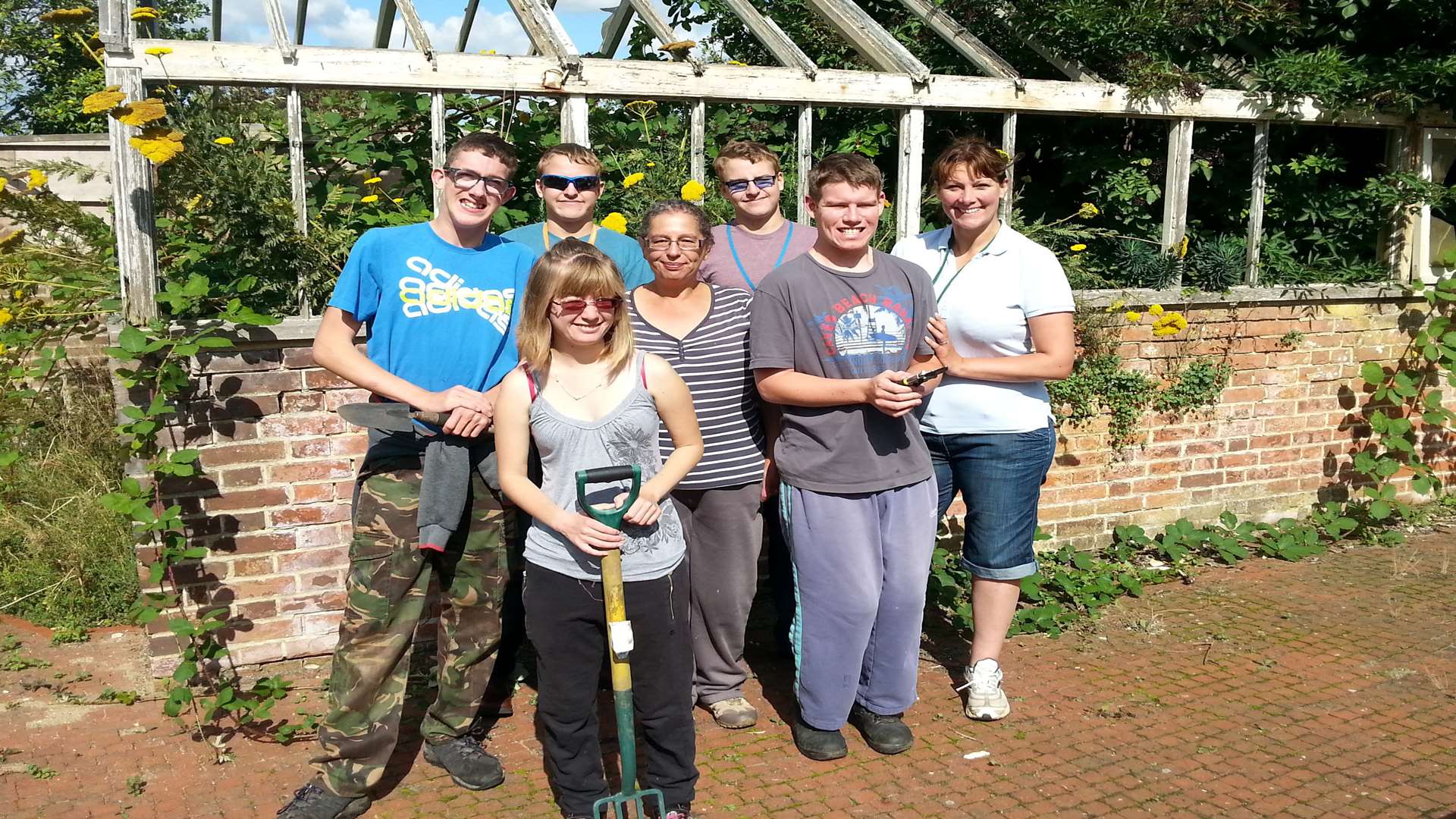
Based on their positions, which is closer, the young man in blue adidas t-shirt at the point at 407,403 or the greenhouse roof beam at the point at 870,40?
the young man in blue adidas t-shirt at the point at 407,403

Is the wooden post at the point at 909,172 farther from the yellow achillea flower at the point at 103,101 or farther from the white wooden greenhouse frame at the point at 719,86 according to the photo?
the yellow achillea flower at the point at 103,101

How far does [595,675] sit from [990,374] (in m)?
→ 1.62

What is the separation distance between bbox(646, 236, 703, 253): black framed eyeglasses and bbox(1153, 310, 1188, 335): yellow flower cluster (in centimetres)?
307

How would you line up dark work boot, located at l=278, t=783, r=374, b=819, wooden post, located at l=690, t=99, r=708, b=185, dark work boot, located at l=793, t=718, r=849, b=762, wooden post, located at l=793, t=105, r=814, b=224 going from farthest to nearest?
1. wooden post, located at l=793, t=105, r=814, b=224
2. wooden post, located at l=690, t=99, r=708, b=185
3. dark work boot, located at l=793, t=718, r=849, b=762
4. dark work boot, located at l=278, t=783, r=374, b=819

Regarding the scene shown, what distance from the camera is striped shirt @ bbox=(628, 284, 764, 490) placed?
11.3 feet

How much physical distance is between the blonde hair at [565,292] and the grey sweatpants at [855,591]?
2.77 feet

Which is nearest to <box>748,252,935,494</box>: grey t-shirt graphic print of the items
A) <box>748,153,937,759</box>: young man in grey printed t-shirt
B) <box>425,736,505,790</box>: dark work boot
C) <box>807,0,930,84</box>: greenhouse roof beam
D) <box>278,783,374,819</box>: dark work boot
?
<box>748,153,937,759</box>: young man in grey printed t-shirt

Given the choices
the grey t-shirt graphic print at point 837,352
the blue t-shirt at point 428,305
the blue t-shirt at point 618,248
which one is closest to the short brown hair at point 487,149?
the blue t-shirt at point 428,305

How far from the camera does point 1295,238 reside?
20.5ft

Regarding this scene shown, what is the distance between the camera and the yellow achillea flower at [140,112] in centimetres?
357

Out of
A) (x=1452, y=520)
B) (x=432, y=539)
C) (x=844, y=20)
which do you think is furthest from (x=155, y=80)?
(x=1452, y=520)

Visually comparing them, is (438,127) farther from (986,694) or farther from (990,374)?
(986,694)

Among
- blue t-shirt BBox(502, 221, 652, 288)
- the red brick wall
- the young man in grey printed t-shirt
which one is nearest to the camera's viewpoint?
the young man in grey printed t-shirt

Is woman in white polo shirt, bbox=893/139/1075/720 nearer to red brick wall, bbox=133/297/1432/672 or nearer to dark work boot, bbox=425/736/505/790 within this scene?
dark work boot, bbox=425/736/505/790
